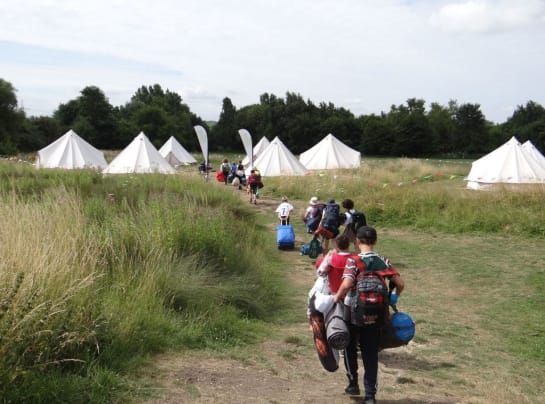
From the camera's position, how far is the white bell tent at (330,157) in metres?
34.0

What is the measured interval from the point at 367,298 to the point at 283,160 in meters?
24.3

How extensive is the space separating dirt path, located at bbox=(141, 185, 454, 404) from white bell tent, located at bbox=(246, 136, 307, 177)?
21.9 metres

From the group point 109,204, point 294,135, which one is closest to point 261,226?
point 109,204

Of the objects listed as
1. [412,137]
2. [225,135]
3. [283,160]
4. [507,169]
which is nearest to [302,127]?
[225,135]

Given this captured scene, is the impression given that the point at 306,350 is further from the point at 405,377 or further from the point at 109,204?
the point at 109,204

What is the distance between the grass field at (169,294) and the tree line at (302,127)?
56.8 m

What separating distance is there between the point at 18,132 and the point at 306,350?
2010 inches

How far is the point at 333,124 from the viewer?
73.3 meters

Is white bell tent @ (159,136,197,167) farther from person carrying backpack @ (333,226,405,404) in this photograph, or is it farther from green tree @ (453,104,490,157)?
green tree @ (453,104,490,157)

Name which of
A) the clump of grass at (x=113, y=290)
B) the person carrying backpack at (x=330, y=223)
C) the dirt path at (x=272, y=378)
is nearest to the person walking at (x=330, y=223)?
the person carrying backpack at (x=330, y=223)

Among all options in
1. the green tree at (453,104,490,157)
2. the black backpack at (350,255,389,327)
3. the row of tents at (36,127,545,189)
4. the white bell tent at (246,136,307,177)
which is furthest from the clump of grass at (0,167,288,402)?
the green tree at (453,104,490,157)

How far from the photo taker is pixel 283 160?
28.2 metres

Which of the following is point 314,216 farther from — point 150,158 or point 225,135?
point 225,135

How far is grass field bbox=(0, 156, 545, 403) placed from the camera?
371 centimetres
